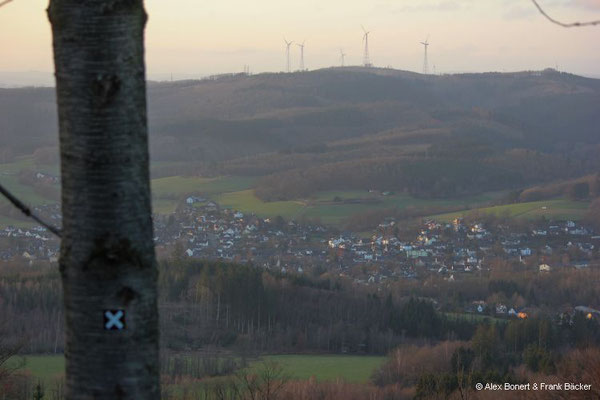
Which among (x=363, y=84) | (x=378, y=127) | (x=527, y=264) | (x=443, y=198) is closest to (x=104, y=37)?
(x=527, y=264)

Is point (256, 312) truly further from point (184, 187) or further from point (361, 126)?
point (361, 126)

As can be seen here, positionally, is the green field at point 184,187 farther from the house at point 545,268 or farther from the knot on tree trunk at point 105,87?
the knot on tree trunk at point 105,87

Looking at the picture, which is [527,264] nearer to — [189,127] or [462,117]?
[189,127]

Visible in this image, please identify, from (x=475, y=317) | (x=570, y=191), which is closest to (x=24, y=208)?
(x=475, y=317)

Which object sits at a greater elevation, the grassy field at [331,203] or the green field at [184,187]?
the green field at [184,187]

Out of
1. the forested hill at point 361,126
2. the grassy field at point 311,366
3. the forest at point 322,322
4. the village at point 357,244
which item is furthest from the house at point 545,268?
the forested hill at point 361,126

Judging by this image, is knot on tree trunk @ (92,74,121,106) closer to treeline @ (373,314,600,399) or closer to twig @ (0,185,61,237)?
twig @ (0,185,61,237)
